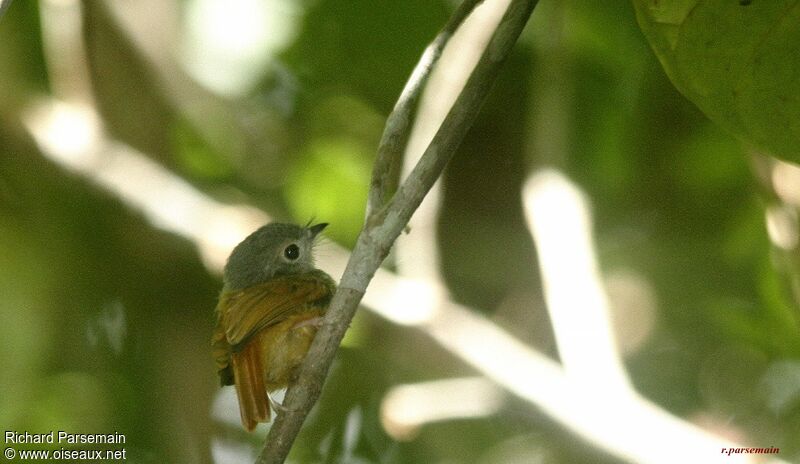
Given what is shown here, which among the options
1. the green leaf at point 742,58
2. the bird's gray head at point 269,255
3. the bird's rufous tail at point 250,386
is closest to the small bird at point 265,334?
the bird's rufous tail at point 250,386

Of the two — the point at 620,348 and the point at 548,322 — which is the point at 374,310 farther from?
the point at 620,348

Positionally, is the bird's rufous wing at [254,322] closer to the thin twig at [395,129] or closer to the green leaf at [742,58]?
the thin twig at [395,129]

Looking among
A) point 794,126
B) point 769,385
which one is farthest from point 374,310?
point 794,126

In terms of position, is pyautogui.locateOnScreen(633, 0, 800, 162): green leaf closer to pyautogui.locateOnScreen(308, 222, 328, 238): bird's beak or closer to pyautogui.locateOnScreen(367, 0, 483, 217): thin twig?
pyautogui.locateOnScreen(367, 0, 483, 217): thin twig

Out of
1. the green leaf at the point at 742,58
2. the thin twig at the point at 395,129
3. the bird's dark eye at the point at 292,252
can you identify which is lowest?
the green leaf at the point at 742,58

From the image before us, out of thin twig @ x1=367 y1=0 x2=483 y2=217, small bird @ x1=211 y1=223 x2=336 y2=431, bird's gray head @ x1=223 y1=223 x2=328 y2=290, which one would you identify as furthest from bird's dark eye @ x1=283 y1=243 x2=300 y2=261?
thin twig @ x1=367 y1=0 x2=483 y2=217
